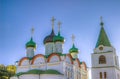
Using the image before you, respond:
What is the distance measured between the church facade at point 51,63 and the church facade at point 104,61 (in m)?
3.44

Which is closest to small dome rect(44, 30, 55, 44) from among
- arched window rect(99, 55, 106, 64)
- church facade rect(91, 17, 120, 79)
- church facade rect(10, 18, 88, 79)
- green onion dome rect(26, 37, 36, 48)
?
church facade rect(10, 18, 88, 79)

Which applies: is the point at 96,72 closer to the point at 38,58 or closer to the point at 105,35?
the point at 105,35

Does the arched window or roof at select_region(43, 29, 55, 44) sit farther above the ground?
roof at select_region(43, 29, 55, 44)

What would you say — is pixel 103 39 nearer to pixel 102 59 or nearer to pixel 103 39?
pixel 103 39

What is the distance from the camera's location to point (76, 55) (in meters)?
31.4

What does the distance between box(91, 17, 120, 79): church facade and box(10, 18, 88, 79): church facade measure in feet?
11.3

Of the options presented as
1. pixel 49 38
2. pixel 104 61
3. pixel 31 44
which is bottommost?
pixel 104 61

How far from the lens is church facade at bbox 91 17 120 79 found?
2341cm

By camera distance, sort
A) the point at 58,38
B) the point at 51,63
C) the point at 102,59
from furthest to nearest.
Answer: the point at 58,38
the point at 51,63
the point at 102,59

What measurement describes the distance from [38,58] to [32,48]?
2.67 metres

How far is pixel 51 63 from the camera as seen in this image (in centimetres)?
2594

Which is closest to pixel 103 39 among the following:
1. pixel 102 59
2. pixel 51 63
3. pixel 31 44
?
pixel 102 59

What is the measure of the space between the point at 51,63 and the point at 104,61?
6.57 m

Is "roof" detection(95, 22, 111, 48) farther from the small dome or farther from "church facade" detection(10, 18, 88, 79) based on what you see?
the small dome
